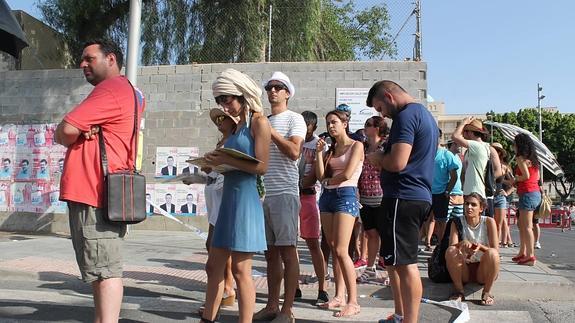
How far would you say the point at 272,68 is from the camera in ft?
35.4

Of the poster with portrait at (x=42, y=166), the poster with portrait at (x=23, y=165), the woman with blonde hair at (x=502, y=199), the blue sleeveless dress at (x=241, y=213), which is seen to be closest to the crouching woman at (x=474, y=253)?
the blue sleeveless dress at (x=241, y=213)

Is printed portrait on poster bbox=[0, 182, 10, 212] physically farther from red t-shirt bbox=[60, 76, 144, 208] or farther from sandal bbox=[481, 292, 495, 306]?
sandal bbox=[481, 292, 495, 306]

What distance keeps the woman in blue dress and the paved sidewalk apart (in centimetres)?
100

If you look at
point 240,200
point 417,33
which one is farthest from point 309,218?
point 417,33

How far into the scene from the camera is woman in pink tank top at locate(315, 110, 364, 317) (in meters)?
4.62

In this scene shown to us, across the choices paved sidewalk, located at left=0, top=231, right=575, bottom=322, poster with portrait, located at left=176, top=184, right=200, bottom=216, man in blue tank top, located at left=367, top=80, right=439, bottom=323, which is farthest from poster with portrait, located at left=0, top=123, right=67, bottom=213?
man in blue tank top, located at left=367, top=80, right=439, bottom=323

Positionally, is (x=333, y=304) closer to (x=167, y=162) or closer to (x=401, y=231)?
(x=401, y=231)

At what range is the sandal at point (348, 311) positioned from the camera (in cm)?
458

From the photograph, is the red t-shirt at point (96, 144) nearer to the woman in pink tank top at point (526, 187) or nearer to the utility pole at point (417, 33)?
the woman in pink tank top at point (526, 187)

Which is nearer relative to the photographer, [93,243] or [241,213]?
[93,243]

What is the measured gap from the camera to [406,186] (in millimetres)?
3748

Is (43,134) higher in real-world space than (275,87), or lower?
higher

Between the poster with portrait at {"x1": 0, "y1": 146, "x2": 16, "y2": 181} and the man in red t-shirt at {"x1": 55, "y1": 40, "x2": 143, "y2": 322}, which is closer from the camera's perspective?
the man in red t-shirt at {"x1": 55, "y1": 40, "x2": 143, "y2": 322}

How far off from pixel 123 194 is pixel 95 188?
0.15 metres
